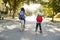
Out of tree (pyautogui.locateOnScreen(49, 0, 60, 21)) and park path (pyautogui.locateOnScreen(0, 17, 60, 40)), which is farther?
tree (pyautogui.locateOnScreen(49, 0, 60, 21))

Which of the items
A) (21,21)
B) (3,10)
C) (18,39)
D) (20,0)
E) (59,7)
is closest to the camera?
(18,39)

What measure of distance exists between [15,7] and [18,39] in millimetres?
22166

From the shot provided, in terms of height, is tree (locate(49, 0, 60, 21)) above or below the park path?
above

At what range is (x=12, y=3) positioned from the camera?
32594 mm

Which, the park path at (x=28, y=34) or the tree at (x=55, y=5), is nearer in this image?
the park path at (x=28, y=34)

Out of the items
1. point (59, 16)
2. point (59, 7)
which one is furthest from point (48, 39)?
point (59, 16)

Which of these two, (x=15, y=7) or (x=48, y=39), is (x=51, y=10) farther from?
(x=48, y=39)

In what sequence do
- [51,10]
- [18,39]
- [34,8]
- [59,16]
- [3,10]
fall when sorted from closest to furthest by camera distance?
[18,39], [51,10], [59,16], [3,10], [34,8]

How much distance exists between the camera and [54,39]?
10961 millimetres

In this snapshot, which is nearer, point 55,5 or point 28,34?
point 28,34

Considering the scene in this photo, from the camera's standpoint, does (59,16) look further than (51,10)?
Yes

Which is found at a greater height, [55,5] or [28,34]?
[55,5]

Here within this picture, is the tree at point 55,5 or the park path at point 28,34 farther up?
the tree at point 55,5

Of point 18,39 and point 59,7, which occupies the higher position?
point 59,7
